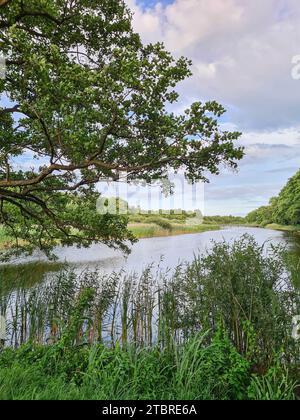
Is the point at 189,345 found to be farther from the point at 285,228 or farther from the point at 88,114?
the point at 285,228

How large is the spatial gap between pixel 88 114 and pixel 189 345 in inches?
141

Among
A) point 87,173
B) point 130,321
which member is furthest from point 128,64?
point 130,321

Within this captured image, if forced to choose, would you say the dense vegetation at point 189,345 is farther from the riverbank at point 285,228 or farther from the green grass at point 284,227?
the green grass at point 284,227

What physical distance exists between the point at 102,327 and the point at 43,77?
5009mm

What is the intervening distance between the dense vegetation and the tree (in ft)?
5.64

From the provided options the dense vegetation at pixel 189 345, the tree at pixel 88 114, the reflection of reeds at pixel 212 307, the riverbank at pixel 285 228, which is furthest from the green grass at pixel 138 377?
the riverbank at pixel 285 228

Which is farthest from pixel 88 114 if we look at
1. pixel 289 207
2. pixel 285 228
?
pixel 285 228

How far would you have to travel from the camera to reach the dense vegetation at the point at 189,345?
11.8 ft

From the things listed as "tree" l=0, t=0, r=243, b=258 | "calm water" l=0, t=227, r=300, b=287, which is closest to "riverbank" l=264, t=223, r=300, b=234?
"calm water" l=0, t=227, r=300, b=287

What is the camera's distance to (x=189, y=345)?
411 centimetres

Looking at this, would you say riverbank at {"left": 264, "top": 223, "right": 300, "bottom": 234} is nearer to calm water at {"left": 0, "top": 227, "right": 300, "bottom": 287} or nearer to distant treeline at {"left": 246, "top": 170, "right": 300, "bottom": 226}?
distant treeline at {"left": 246, "top": 170, "right": 300, "bottom": 226}

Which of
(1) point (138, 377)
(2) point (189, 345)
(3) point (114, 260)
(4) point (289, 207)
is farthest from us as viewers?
(4) point (289, 207)

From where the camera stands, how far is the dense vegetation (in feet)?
11.8

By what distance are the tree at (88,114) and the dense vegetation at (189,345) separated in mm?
1718
